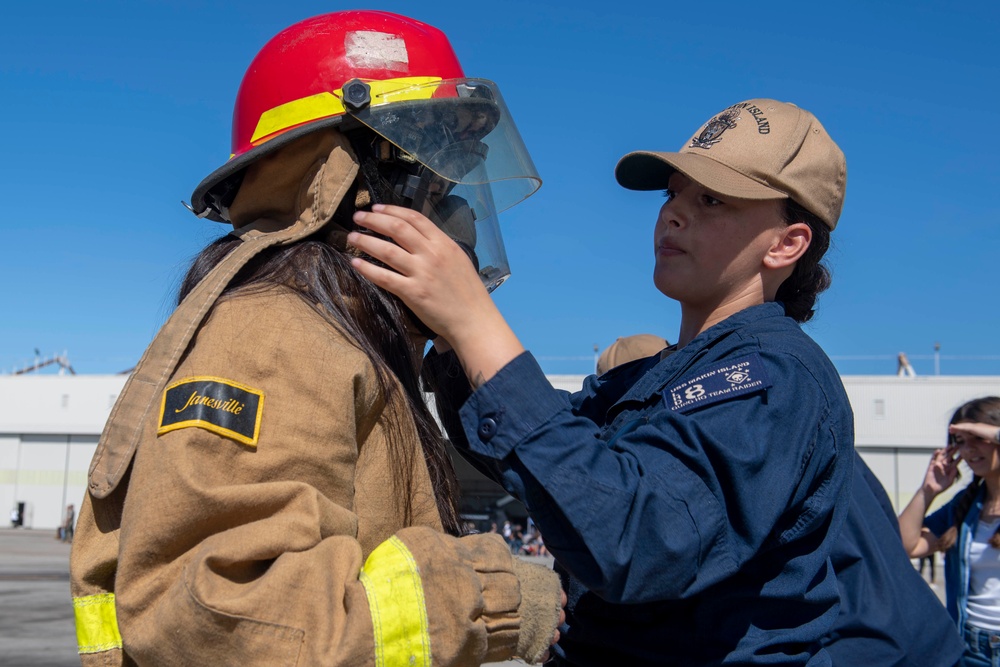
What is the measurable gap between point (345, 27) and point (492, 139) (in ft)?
1.45

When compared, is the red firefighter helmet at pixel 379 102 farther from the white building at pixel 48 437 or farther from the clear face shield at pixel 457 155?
the white building at pixel 48 437

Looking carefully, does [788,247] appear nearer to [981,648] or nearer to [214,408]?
[214,408]

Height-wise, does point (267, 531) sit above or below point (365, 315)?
below

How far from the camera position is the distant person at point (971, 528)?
4.33 metres

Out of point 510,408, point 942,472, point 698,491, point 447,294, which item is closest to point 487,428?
point 510,408

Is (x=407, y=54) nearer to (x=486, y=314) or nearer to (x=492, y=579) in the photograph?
(x=486, y=314)

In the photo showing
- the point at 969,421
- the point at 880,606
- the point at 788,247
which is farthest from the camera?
the point at 969,421

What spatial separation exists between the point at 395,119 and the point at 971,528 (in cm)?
397

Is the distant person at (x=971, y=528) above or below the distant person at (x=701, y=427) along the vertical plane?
below

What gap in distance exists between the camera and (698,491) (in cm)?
153

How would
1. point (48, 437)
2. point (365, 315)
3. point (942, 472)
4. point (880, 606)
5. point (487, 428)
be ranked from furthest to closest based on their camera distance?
1. point (48, 437)
2. point (942, 472)
3. point (880, 606)
4. point (365, 315)
5. point (487, 428)

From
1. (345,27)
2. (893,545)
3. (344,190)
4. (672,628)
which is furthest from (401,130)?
(893,545)

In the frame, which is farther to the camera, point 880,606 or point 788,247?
point 880,606

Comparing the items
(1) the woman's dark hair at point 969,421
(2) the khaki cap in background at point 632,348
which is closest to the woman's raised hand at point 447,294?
(2) the khaki cap in background at point 632,348
